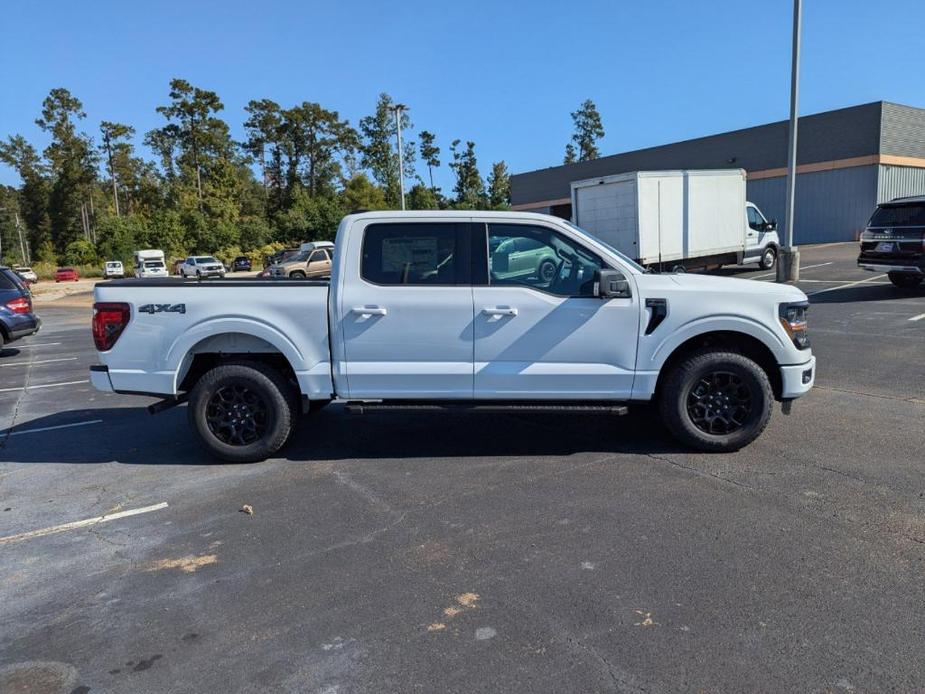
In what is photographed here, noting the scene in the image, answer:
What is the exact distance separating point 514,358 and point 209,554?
2594 mm

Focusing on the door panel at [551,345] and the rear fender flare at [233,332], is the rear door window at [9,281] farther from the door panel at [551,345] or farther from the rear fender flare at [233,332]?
the door panel at [551,345]

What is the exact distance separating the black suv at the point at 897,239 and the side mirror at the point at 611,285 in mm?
11637

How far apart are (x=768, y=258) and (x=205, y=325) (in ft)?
68.9

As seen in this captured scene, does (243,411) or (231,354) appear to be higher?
(231,354)

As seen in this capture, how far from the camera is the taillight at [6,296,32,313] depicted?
12.9 m

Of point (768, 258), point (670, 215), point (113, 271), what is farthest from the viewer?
point (113, 271)

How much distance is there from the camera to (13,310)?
13.0 meters

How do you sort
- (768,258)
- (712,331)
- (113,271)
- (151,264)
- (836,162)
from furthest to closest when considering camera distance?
1. (113,271)
2. (151,264)
3. (836,162)
4. (768,258)
5. (712,331)

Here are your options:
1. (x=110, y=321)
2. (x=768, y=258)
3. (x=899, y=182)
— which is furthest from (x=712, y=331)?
(x=899, y=182)

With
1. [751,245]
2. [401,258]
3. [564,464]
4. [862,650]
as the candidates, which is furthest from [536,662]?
[751,245]

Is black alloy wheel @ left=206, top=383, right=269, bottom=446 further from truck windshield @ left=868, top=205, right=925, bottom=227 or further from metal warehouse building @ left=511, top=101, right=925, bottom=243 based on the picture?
metal warehouse building @ left=511, top=101, right=925, bottom=243

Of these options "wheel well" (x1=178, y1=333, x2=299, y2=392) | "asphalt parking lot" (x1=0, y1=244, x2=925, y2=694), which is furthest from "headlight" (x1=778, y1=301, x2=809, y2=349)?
"wheel well" (x1=178, y1=333, x2=299, y2=392)

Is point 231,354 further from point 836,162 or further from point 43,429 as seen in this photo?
point 836,162

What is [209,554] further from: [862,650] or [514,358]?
[862,650]
